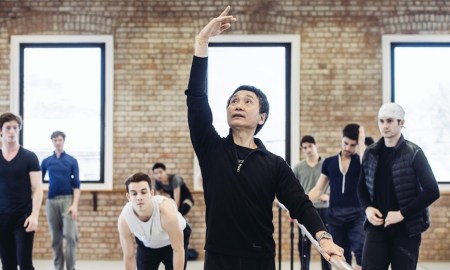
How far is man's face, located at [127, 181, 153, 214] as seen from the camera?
14.2ft

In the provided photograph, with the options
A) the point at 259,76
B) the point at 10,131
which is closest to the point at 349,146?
the point at 10,131

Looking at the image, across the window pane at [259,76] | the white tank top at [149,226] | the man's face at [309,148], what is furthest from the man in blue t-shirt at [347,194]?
the window pane at [259,76]

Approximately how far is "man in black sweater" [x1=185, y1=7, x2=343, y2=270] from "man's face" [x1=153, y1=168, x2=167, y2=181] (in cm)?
505

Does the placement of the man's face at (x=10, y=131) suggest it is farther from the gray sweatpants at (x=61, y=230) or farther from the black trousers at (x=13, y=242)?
the gray sweatpants at (x=61, y=230)

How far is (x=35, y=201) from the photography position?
184 inches

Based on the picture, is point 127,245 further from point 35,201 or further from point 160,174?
point 160,174

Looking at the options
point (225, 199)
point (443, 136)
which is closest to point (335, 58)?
point (443, 136)

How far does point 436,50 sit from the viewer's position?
8312 millimetres

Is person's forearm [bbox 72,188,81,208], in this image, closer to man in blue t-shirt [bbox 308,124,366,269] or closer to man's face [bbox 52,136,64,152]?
man's face [bbox 52,136,64,152]

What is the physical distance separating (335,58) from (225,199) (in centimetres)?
621

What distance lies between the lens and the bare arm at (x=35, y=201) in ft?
14.9

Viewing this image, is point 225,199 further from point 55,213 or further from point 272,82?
point 272,82

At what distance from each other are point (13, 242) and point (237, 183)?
2.91 meters

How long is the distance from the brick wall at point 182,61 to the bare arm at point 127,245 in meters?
3.74
